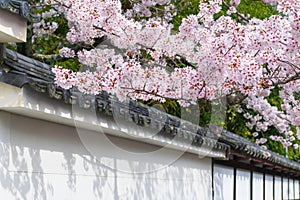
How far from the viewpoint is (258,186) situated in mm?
13727

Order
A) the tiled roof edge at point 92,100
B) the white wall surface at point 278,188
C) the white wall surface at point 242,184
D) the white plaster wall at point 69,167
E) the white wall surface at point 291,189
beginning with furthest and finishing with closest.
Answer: the white wall surface at point 291,189 → the white wall surface at point 278,188 → the white wall surface at point 242,184 → the white plaster wall at point 69,167 → the tiled roof edge at point 92,100

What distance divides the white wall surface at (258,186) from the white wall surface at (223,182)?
2.13 meters

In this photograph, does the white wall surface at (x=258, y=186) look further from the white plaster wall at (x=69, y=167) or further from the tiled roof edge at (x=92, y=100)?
the white plaster wall at (x=69, y=167)

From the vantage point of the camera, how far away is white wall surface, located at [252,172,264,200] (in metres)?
13.3

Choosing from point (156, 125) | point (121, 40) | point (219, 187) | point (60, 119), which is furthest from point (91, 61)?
point (219, 187)

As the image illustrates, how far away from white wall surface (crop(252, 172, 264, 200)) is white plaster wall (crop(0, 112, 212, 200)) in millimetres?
5173

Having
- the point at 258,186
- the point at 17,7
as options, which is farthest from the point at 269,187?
the point at 17,7

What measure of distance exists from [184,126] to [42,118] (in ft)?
11.2

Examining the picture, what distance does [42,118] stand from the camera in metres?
5.03

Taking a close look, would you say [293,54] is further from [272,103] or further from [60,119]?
[272,103]

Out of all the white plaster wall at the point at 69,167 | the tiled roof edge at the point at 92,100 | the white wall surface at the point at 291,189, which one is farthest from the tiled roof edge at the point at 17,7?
the white wall surface at the point at 291,189

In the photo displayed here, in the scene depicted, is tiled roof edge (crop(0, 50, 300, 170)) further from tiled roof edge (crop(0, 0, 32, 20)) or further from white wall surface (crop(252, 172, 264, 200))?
white wall surface (crop(252, 172, 264, 200))

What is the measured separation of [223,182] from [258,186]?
3.28 m

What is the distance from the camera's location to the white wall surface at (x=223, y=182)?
408 inches
